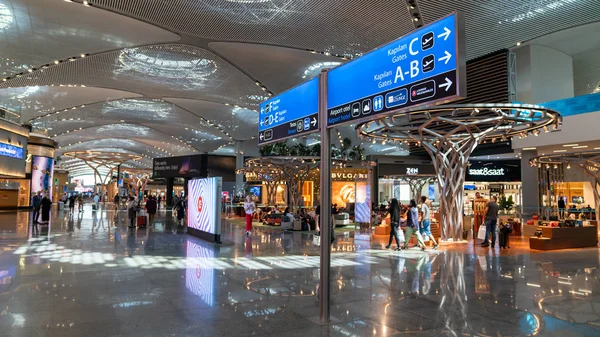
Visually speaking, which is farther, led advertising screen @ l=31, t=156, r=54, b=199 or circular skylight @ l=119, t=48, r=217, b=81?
led advertising screen @ l=31, t=156, r=54, b=199

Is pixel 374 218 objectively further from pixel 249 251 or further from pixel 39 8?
pixel 39 8

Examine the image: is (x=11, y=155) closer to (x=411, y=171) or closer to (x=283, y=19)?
(x=283, y=19)

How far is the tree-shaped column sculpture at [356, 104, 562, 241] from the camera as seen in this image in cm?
1142

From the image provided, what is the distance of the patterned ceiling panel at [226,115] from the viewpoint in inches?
1083

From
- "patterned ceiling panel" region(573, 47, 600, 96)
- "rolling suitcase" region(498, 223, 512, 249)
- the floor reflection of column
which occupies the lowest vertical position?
the floor reflection of column

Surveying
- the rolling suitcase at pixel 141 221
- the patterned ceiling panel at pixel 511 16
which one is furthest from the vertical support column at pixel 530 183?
the rolling suitcase at pixel 141 221

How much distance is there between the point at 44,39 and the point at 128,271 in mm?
12490

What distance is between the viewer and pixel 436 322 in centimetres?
445

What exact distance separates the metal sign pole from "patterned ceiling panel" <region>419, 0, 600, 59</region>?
8.79 metres

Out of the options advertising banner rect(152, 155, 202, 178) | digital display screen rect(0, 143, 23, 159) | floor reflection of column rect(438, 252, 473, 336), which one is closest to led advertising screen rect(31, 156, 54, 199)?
digital display screen rect(0, 143, 23, 159)

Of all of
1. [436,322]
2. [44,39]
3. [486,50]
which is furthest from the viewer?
[486,50]

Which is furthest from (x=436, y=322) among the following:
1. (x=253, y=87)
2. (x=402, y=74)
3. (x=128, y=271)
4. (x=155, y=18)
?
(x=253, y=87)

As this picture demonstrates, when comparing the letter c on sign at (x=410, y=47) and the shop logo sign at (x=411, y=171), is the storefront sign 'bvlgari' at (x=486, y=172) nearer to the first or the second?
the shop logo sign at (x=411, y=171)

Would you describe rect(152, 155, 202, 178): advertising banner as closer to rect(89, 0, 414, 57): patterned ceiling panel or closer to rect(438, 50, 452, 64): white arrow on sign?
rect(89, 0, 414, 57): patterned ceiling panel
